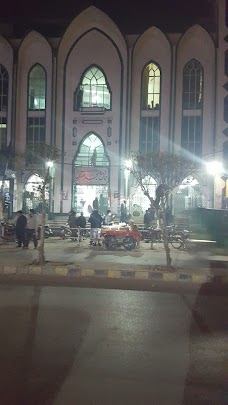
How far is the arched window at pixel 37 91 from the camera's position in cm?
3690

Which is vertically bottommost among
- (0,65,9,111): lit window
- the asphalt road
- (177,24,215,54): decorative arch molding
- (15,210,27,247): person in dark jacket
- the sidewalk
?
the asphalt road

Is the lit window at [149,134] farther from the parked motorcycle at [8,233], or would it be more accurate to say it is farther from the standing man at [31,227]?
the standing man at [31,227]

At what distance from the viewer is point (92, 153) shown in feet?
119

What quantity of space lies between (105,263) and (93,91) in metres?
24.4

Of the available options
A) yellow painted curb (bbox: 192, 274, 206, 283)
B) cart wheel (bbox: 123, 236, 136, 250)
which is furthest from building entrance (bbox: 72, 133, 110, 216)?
yellow painted curb (bbox: 192, 274, 206, 283)

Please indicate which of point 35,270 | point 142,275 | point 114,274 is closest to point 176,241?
point 142,275

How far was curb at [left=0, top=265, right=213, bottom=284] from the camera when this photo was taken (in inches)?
490

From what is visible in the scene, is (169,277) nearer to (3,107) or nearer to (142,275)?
(142,275)

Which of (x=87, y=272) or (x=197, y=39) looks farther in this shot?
(x=197, y=39)

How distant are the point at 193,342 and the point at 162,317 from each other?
157 cm

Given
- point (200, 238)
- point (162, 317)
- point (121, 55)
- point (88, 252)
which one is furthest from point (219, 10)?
point (162, 317)

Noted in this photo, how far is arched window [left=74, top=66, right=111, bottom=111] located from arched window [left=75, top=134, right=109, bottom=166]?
2395mm

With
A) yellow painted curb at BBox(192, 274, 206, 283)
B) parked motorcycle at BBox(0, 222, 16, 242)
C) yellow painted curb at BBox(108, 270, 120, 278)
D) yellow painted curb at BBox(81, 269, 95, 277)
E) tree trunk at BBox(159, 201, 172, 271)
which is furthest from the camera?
parked motorcycle at BBox(0, 222, 16, 242)

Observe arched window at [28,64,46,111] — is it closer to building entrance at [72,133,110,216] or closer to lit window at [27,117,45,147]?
lit window at [27,117,45,147]
